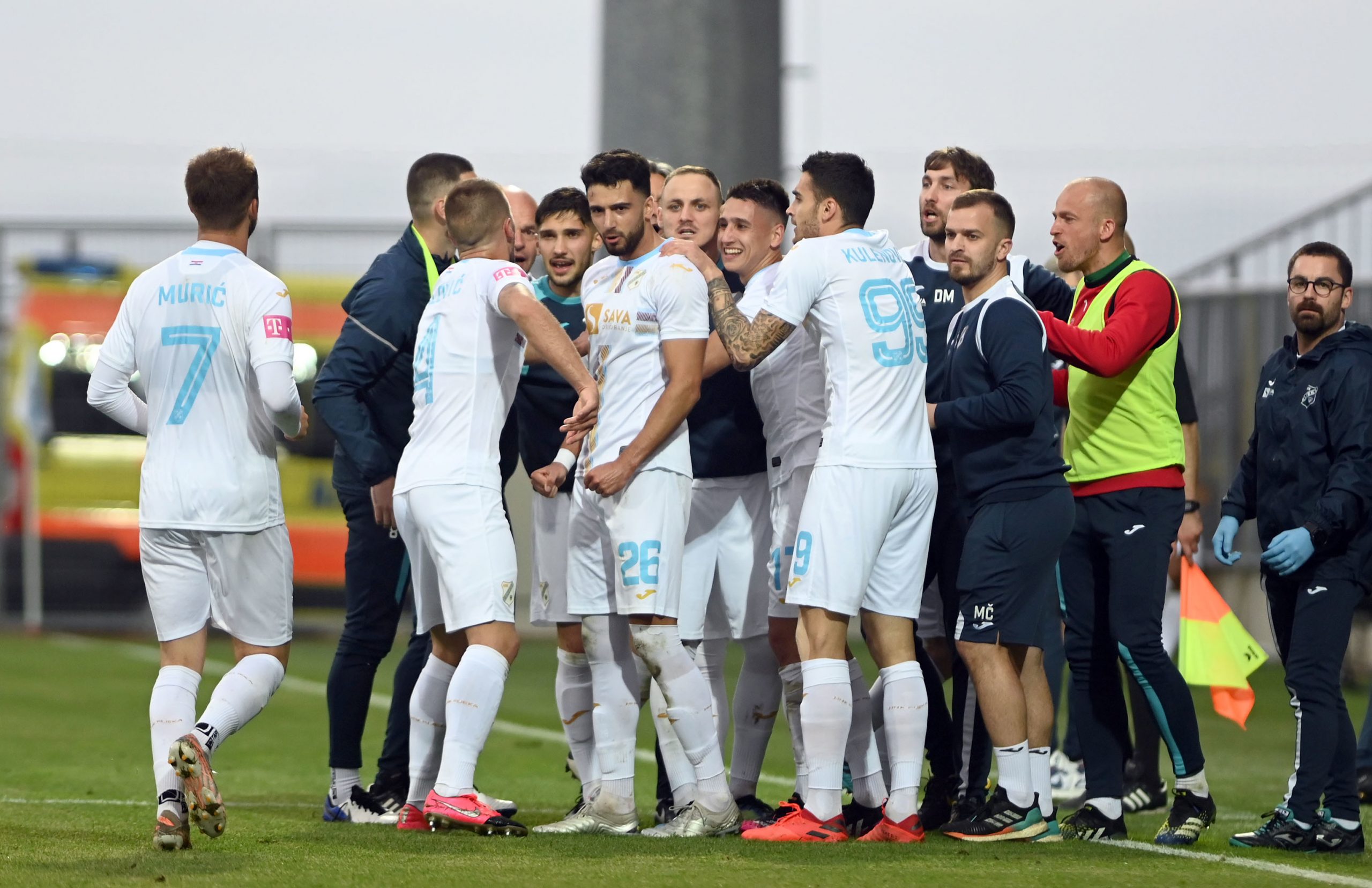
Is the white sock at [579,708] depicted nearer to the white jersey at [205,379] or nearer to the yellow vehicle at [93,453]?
the white jersey at [205,379]

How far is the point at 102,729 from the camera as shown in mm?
9961

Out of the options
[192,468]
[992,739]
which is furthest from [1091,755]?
[192,468]

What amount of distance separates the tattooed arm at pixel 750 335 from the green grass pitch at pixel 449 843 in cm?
→ 156

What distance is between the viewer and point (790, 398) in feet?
20.4

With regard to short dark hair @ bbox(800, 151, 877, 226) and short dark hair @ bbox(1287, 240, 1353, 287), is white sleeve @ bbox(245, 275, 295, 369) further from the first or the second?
short dark hair @ bbox(1287, 240, 1353, 287)

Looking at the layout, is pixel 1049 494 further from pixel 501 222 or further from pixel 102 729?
pixel 102 729

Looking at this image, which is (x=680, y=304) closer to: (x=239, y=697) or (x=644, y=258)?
(x=644, y=258)

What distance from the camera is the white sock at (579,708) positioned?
636 centimetres

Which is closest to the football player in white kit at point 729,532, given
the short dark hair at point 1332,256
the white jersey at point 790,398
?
the white jersey at point 790,398

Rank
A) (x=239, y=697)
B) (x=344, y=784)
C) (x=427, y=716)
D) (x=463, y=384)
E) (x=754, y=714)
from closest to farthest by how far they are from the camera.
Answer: (x=239, y=697) → (x=463, y=384) → (x=427, y=716) → (x=754, y=714) → (x=344, y=784)

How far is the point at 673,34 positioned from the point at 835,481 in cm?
939

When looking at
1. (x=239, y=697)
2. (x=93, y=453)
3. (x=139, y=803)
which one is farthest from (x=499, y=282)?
(x=93, y=453)

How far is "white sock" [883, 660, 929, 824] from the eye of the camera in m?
5.72

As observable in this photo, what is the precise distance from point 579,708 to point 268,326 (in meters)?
1.81
